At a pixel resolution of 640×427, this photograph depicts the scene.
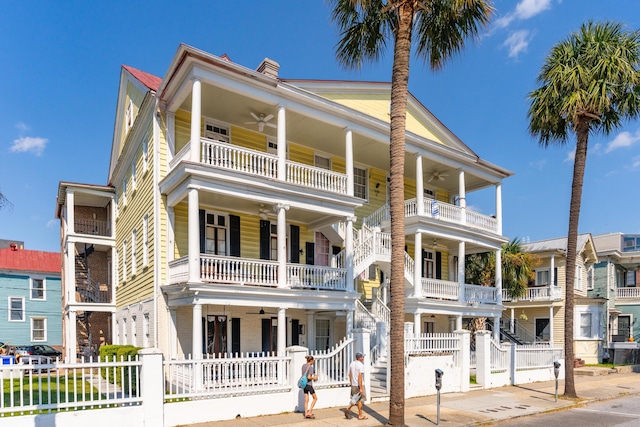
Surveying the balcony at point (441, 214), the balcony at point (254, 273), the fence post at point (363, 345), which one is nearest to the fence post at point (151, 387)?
the balcony at point (254, 273)

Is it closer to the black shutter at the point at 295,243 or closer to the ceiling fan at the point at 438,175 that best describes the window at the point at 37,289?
the black shutter at the point at 295,243

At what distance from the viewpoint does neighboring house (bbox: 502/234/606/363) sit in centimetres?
3244

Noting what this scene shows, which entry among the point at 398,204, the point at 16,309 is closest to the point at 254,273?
the point at 398,204

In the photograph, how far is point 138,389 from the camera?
437 inches

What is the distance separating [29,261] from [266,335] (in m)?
27.5

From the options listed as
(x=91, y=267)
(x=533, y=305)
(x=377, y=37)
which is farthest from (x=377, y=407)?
(x=533, y=305)

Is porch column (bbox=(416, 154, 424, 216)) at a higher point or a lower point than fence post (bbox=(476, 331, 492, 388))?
higher

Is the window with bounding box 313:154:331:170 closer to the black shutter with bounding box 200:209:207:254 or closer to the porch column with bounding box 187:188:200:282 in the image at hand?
the black shutter with bounding box 200:209:207:254

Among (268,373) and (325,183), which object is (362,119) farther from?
(268,373)

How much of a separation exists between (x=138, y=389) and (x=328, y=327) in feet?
34.7

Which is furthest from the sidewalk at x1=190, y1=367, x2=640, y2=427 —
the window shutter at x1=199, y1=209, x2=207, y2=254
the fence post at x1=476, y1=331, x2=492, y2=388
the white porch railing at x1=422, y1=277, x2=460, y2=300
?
the window shutter at x1=199, y1=209, x2=207, y2=254

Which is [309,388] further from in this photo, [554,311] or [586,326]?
[586,326]

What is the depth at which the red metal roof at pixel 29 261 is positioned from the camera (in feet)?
121

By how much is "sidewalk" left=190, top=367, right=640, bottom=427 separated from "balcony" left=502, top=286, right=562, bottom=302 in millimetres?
10586
